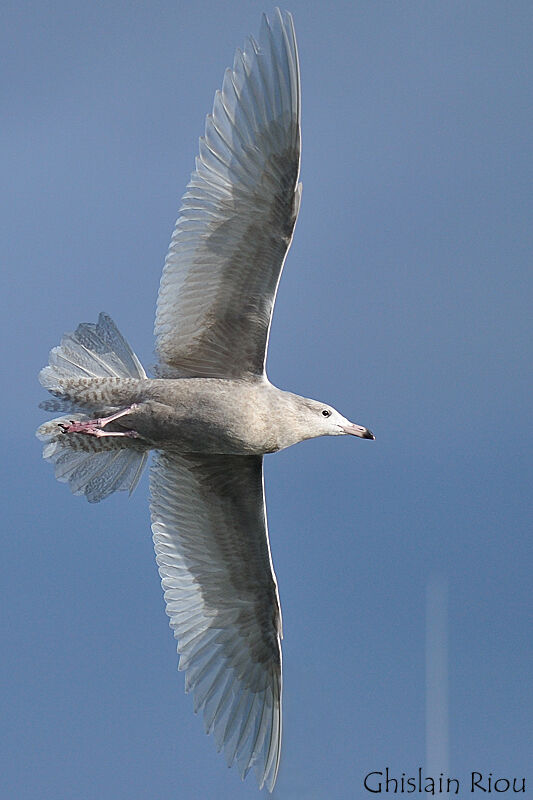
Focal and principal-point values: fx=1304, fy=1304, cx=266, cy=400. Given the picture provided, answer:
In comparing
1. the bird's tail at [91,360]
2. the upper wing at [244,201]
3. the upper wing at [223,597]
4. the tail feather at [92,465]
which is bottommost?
the upper wing at [223,597]

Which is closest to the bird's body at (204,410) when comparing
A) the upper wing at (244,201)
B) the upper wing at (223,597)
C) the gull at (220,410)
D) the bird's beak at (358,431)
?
the gull at (220,410)

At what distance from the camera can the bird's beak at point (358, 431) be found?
304 inches

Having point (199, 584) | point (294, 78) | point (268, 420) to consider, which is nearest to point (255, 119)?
point (294, 78)

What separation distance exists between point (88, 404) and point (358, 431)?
160 cm

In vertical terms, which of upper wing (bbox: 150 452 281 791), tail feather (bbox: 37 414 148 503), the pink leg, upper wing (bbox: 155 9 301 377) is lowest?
upper wing (bbox: 150 452 281 791)

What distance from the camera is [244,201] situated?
7.17 meters

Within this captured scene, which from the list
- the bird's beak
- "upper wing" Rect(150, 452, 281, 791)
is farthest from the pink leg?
the bird's beak

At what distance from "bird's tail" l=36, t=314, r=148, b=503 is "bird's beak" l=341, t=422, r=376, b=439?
4.01ft

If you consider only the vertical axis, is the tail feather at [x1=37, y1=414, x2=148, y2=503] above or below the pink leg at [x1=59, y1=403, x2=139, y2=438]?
below

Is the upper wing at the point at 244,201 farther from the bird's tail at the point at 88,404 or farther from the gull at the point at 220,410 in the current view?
the bird's tail at the point at 88,404

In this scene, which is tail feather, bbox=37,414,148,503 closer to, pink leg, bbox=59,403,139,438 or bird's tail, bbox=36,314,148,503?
bird's tail, bbox=36,314,148,503

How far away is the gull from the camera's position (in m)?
7.15

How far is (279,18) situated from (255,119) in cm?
Answer: 55

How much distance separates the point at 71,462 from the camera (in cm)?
796
